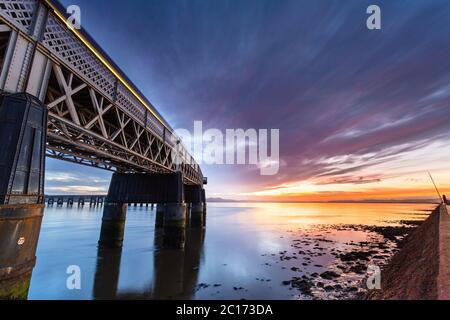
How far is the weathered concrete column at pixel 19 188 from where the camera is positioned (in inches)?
213

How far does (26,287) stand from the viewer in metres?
6.02

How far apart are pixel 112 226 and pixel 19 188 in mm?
16281

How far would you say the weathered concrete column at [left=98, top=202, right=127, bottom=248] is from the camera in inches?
789

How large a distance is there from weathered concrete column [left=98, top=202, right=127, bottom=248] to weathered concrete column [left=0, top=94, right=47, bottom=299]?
1518 cm

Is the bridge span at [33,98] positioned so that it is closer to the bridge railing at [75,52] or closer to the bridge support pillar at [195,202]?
the bridge railing at [75,52]

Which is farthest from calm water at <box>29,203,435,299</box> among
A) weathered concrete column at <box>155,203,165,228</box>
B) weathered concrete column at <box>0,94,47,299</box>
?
weathered concrete column at <box>155,203,165,228</box>

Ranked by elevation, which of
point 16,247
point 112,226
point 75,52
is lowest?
point 112,226

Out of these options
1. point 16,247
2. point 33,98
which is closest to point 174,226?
point 16,247

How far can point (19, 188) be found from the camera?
230 inches

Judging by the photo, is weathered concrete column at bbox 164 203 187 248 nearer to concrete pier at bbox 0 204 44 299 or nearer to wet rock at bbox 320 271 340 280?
wet rock at bbox 320 271 340 280

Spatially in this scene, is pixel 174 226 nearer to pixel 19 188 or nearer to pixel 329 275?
pixel 329 275

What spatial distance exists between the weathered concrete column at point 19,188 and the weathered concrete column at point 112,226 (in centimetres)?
1518
